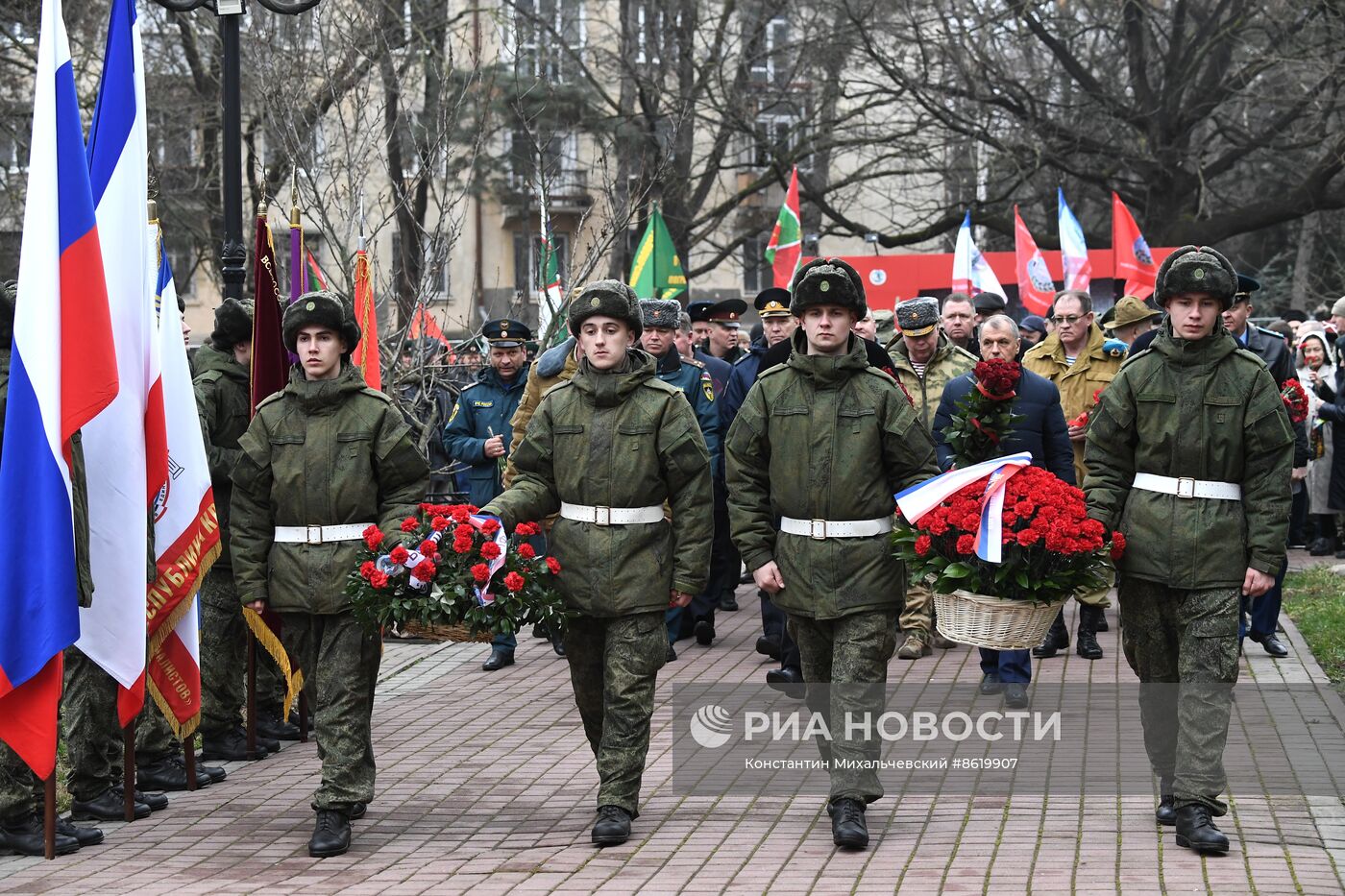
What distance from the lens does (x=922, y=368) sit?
1126cm

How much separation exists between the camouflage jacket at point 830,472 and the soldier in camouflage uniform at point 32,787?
2.65 metres

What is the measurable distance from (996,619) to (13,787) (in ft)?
13.1

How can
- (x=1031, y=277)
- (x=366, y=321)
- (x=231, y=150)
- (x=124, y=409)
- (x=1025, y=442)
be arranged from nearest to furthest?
(x=124, y=409) < (x=231, y=150) < (x=1025, y=442) < (x=366, y=321) < (x=1031, y=277)

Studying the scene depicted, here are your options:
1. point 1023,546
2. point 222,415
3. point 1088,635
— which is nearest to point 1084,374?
point 1088,635

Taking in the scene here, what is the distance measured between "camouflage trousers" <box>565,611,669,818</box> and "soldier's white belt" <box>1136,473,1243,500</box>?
207 cm

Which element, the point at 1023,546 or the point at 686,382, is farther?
the point at 686,382

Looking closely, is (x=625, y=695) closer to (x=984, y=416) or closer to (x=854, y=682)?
(x=854, y=682)

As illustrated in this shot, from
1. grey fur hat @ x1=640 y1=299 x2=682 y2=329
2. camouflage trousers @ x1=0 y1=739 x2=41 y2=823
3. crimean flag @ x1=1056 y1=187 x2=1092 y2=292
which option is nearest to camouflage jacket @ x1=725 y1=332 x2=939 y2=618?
camouflage trousers @ x1=0 y1=739 x2=41 y2=823

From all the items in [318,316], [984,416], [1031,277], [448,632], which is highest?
[1031,277]

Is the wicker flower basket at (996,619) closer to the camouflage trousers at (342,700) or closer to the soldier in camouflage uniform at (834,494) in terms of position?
the soldier in camouflage uniform at (834,494)

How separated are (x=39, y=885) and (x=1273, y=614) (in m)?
7.72

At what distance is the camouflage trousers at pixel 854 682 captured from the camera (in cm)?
692

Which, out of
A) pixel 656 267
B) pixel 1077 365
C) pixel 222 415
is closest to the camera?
pixel 222 415

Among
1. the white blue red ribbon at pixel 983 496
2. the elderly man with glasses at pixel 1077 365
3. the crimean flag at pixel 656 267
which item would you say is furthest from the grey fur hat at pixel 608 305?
the crimean flag at pixel 656 267
